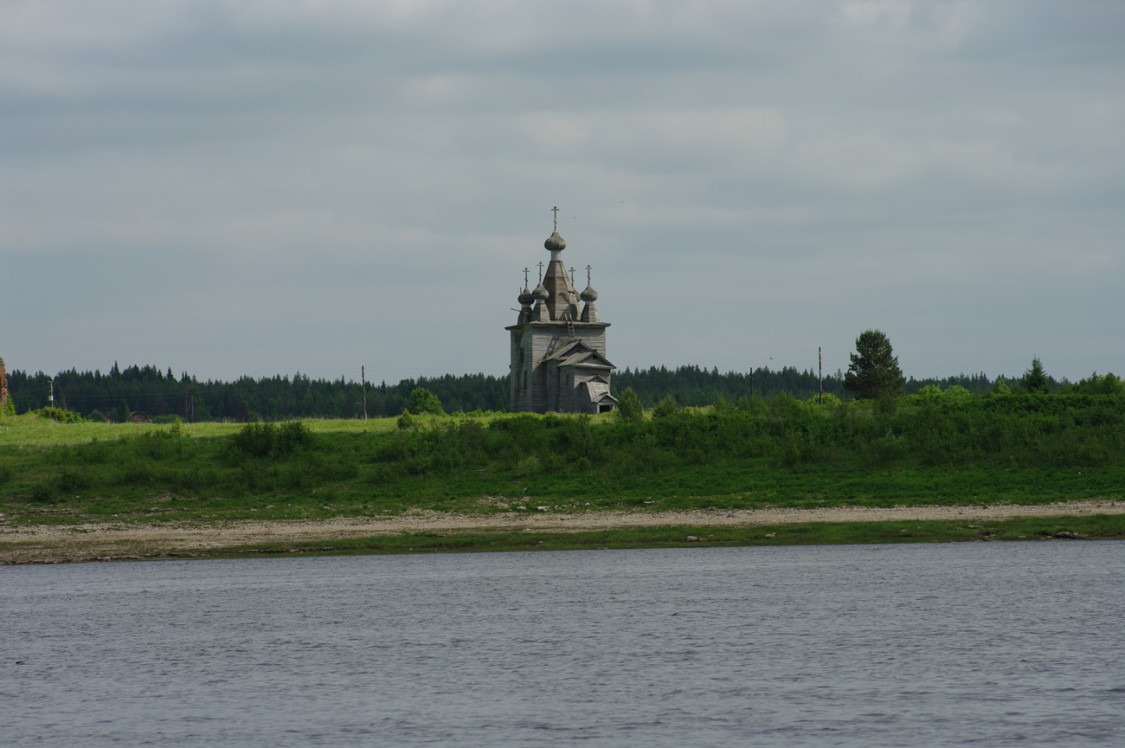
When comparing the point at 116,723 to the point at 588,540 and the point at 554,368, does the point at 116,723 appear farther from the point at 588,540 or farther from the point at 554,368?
the point at 554,368

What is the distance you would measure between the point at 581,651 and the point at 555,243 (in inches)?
3176

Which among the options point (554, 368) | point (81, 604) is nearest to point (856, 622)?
point (81, 604)

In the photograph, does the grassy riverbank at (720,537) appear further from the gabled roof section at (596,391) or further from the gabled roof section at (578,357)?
the gabled roof section at (578,357)

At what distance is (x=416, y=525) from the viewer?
46094 mm

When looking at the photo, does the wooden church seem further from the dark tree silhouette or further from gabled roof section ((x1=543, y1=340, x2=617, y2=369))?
the dark tree silhouette

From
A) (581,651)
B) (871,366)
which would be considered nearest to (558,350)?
(871,366)

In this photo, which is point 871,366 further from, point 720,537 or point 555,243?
point 720,537

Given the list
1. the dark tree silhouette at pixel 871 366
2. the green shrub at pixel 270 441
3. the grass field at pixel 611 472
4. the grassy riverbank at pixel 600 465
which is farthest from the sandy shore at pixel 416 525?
the dark tree silhouette at pixel 871 366

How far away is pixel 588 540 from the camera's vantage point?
42.7 meters

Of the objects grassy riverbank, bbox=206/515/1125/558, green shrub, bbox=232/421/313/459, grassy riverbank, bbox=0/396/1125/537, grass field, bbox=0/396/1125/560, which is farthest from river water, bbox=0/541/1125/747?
green shrub, bbox=232/421/313/459

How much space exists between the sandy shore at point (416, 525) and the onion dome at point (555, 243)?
59790 millimetres

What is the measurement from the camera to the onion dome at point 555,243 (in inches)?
4171

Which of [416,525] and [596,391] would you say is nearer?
[416,525]

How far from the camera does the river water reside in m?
20.5
